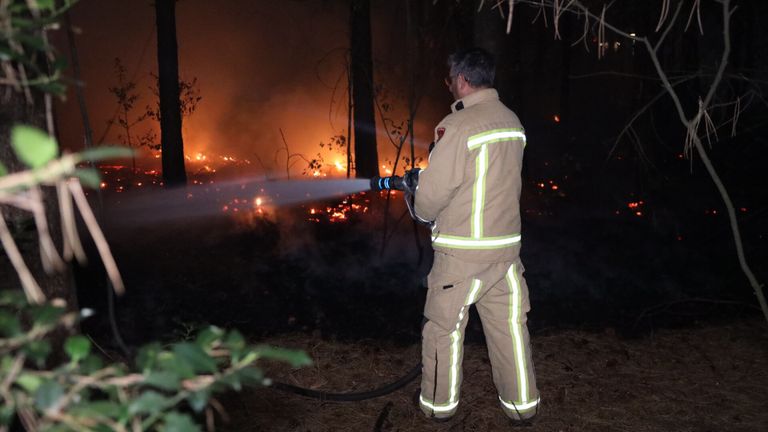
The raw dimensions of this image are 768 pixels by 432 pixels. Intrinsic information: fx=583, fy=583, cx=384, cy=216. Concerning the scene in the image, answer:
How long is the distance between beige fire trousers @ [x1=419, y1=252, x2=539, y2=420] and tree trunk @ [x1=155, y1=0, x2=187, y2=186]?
808 cm

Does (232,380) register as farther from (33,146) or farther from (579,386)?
(579,386)

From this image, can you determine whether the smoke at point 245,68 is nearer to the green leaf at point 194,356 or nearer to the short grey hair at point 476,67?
the short grey hair at point 476,67

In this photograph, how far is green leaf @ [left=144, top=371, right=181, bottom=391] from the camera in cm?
119

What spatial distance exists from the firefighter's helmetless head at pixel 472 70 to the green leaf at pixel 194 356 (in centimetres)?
251

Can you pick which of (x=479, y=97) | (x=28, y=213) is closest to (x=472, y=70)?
(x=479, y=97)

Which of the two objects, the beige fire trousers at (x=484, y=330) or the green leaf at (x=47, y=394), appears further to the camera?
the beige fire trousers at (x=484, y=330)

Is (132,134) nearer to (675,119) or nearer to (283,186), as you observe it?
(283,186)

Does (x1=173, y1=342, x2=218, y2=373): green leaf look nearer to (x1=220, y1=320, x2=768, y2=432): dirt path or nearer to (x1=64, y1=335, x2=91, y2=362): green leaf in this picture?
(x1=64, y1=335, x2=91, y2=362): green leaf

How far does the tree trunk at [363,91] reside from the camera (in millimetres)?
9484

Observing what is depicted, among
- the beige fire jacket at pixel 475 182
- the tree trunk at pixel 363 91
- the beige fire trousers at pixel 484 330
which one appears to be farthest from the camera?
the tree trunk at pixel 363 91

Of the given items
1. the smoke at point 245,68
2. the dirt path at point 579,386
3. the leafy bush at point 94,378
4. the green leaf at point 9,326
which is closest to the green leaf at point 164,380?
the leafy bush at point 94,378

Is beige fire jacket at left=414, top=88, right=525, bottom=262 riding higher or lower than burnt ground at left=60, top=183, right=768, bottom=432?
higher

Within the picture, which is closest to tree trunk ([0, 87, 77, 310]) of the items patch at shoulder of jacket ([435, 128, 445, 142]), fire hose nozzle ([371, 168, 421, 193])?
fire hose nozzle ([371, 168, 421, 193])

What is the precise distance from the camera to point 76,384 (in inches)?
48.5
